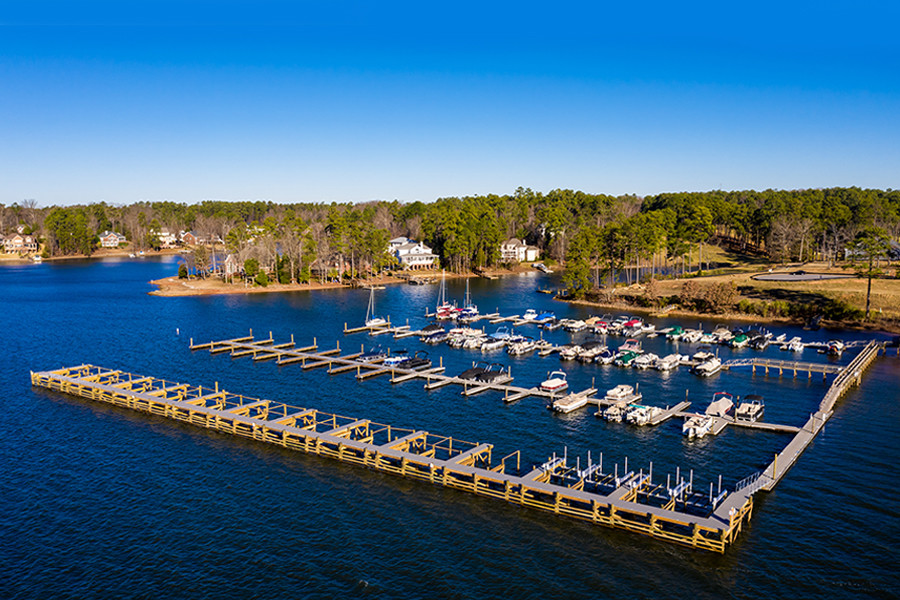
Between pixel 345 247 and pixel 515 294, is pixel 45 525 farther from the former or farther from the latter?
pixel 345 247

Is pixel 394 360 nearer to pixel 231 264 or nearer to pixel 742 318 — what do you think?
pixel 742 318

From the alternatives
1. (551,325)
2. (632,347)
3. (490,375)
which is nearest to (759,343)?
(632,347)

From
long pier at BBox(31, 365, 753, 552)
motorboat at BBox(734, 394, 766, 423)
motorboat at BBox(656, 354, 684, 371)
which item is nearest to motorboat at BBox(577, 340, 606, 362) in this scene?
motorboat at BBox(656, 354, 684, 371)

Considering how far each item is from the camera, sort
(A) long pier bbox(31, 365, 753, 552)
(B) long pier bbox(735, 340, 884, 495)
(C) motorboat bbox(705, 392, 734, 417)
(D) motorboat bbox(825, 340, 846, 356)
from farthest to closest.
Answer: (D) motorboat bbox(825, 340, 846, 356) → (C) motorboat bbox(705, 392, 734, 417) → (B) long pier bbox(735, 340, 884, 495) → (A) long pier bbox(31, 365, 753, 552)

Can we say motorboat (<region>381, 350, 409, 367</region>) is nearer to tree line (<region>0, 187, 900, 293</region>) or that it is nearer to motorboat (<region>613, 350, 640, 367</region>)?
motorboat (<region>613, 350, 640, 367</region>)

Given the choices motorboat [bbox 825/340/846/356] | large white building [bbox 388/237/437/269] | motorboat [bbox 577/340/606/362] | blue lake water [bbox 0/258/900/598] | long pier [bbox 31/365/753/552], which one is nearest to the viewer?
blue lake water [bbox 0/258/900/598]

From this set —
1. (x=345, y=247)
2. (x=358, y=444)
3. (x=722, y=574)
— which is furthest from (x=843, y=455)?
(x=345, y=247)
